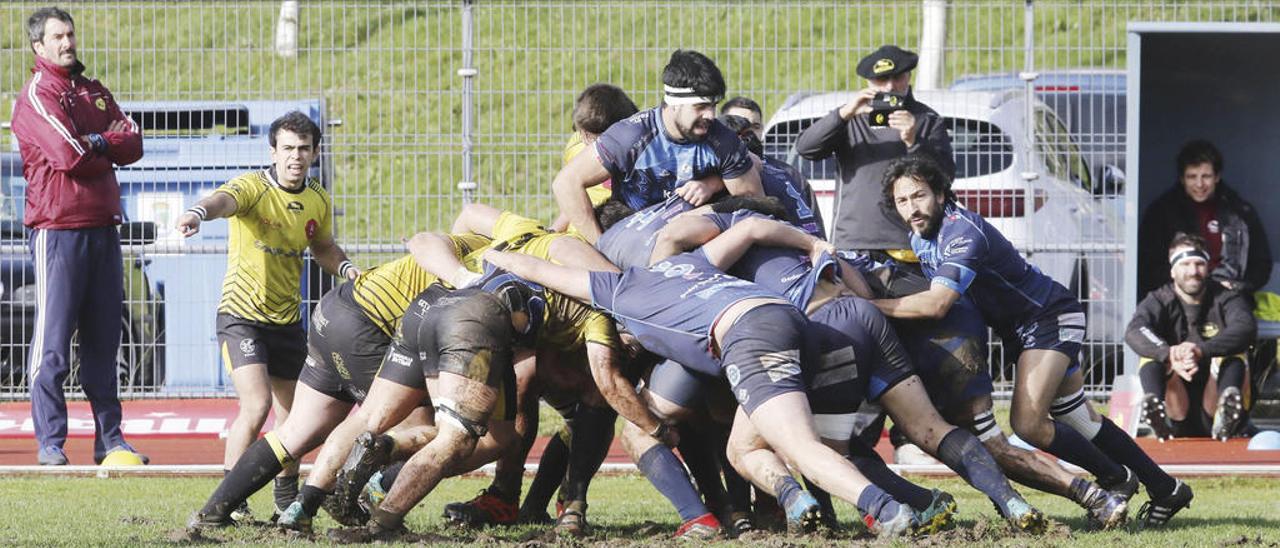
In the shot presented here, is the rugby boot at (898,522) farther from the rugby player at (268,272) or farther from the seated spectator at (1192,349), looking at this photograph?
the seated spectator at (1192,349)

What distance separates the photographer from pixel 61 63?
9391 mm

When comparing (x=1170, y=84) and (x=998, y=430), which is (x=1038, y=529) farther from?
(x=1170, y=84)

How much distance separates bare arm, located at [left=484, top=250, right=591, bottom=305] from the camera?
21.4 feet

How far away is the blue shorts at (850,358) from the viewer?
6.34 meters

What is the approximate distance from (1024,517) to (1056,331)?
1266 millimetres

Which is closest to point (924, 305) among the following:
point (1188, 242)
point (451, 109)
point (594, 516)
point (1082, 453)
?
point (1082, 453)

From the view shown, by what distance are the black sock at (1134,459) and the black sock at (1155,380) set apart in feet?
12.0

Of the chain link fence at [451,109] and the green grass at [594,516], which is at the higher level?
the chain link fence at [451,109]

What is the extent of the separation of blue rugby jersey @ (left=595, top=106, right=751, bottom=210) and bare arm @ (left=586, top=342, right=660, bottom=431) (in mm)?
995

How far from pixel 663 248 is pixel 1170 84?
266 inches

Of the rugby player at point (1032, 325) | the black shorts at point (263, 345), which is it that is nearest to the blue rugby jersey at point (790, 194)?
the rugby player at point (1032, 325)

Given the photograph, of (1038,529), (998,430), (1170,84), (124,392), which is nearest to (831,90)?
(1170,84)

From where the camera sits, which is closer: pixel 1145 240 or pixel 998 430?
pixel 998 430

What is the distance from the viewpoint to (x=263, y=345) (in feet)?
26.3
